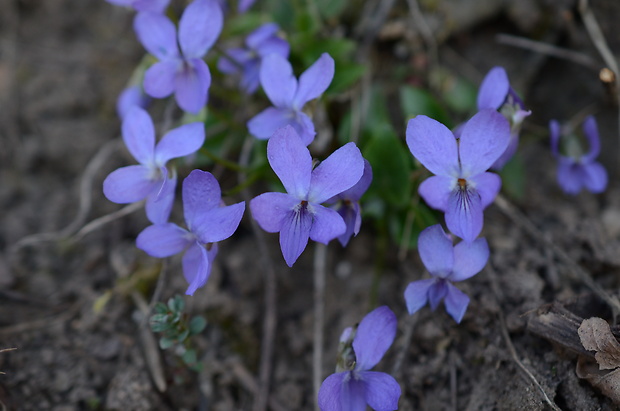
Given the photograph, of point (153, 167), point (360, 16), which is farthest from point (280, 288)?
point (360, 16)

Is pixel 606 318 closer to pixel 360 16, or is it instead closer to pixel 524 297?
pixel 524 297

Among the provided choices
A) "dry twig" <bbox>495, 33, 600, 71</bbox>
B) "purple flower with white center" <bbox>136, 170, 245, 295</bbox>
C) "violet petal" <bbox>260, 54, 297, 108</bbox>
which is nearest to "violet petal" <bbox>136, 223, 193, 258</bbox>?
"purple flower with white center" <bbox>136, 170, 245, 295</bbox>

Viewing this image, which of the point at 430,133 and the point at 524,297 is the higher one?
the point at 430,133

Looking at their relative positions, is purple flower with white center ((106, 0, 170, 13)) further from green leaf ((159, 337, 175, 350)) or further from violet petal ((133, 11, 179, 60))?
green leaf ((159, 337, 175, 350))

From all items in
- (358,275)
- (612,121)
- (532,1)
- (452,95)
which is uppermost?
(532,1)

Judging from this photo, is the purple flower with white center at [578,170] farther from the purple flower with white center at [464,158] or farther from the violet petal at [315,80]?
the violet petal at [315,80]
